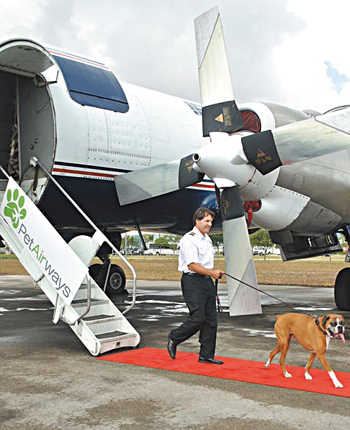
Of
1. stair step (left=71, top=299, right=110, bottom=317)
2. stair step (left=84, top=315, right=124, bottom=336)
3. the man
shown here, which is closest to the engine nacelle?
the man

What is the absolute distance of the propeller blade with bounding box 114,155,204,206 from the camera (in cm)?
903

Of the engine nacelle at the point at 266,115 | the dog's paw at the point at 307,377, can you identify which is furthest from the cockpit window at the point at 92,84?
the dog's paw at the point at 307,377

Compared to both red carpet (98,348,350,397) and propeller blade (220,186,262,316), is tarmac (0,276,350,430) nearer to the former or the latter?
red carpet (98,348,350,397)

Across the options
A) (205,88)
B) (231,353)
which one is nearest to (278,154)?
(205,88)

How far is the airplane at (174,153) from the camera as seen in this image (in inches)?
311

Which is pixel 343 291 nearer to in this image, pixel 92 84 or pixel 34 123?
pixel 92 84

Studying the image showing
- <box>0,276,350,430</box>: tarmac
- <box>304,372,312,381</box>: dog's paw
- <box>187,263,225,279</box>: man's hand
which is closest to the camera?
<box>0,276,350,430</box>: tarmac

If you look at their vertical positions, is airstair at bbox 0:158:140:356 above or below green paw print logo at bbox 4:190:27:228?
below

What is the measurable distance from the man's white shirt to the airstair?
38.6 inches

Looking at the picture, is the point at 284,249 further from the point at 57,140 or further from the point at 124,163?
the point at 57,140

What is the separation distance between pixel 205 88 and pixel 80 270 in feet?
14.6

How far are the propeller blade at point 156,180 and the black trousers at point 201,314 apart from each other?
125 inches

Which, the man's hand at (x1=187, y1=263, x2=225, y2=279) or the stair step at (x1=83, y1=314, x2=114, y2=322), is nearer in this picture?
the man's hand at (x1=187, y1=263, x2=225, y2=279)

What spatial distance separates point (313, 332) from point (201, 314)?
142 centimetres
